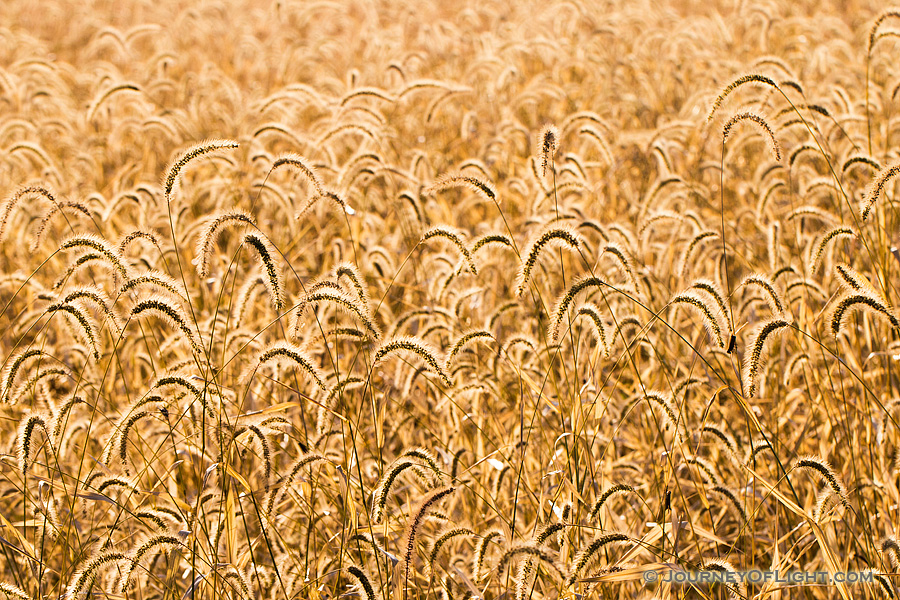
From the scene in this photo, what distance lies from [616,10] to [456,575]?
10.9 meters

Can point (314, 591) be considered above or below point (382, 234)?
below

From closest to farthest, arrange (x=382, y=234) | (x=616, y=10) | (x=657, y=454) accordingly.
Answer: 1. (x=657, y=454)
2. (x=382, y=234)
3. (x=616, y=10)

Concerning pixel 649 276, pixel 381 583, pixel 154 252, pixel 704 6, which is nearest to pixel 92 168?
pixel 154 252

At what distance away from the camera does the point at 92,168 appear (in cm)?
628

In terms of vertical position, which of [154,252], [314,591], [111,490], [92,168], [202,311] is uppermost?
[92,168]

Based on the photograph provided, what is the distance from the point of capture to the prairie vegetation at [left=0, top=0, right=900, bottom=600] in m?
2.28

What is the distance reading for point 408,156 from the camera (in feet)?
21.3

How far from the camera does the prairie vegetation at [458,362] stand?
7.47 ft

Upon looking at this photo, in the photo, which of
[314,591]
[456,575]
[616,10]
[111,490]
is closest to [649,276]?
[456,575]

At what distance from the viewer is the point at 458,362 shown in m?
3.49

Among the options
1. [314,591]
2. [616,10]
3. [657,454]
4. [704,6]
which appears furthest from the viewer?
[704,6]

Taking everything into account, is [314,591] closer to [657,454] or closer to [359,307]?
[359,307]

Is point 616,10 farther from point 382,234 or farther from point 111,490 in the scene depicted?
point 111,490

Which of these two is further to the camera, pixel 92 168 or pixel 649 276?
pixel 92 168
